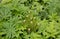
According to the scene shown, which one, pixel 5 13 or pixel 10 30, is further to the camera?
pixel 5 13

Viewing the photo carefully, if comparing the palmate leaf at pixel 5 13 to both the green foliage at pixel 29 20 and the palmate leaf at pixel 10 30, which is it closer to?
the green foliage at pixel 29 20

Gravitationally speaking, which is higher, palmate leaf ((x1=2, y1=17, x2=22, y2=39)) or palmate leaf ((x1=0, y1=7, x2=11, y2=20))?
palmate leaf ((x1=0, y1=7, x2=11, y2=20))

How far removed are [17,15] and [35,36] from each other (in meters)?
0.67

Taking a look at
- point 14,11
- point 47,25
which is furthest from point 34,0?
point 47,25

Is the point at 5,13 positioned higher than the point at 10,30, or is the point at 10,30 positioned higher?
the point at 5,13

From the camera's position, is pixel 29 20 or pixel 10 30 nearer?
pixel 10 30

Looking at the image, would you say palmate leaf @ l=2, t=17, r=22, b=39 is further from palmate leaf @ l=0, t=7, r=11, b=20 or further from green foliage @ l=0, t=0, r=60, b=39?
palmate leaf @ l=0, t=7, r=11, b=20

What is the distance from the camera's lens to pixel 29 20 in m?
3.44

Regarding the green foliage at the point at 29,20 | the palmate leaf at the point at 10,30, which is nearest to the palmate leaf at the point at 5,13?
the green foliage at the point at 29,20

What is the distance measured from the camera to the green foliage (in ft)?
10.6

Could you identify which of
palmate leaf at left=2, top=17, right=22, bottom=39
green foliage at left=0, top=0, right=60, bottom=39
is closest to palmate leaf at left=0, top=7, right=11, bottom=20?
green foliage at left=0, top=0, right=60, bottom=39

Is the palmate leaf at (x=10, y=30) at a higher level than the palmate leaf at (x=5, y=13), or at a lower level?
lower

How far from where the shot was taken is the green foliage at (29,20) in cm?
325

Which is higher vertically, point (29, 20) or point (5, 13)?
point (5, 13)
